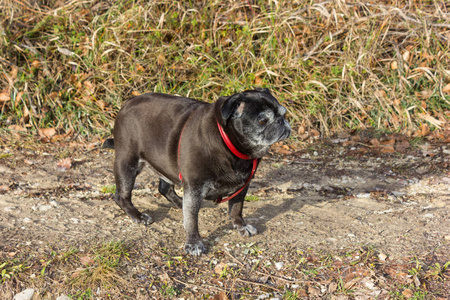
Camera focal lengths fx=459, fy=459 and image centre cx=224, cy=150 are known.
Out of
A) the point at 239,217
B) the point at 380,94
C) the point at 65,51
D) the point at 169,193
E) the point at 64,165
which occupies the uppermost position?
the point at 65,51

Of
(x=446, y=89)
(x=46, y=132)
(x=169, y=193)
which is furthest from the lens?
(x=446, y=89)

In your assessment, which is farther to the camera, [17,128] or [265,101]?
[17,128]

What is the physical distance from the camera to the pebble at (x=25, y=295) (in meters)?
2.90

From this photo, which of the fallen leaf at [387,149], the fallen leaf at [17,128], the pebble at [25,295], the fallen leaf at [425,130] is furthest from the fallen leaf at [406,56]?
the pebble at [25,295]

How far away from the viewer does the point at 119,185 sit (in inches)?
161

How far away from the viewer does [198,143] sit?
342cm

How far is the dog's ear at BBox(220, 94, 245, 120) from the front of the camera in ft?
10.5

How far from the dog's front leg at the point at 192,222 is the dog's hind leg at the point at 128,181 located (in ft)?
1.90

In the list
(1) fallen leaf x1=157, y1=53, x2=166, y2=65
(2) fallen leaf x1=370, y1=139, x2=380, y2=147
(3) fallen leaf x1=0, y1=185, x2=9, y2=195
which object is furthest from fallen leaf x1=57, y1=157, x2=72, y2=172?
(2) fallen leaf x1=370, y1=139, x2=380, y2=147

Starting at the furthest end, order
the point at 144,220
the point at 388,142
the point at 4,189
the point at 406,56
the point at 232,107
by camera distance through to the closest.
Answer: the point at 406,56 < the point at 388,142 < the point at 4,189 < the point at 144,220 < the point at 232,107

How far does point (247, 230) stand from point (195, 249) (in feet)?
1.79

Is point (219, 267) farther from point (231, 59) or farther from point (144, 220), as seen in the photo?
point (231, 59)

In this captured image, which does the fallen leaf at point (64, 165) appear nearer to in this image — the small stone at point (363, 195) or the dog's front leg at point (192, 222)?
the dog's front leg at point (192, 222)

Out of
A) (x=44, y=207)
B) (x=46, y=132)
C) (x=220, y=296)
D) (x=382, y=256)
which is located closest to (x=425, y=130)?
(x=382, y=256)
